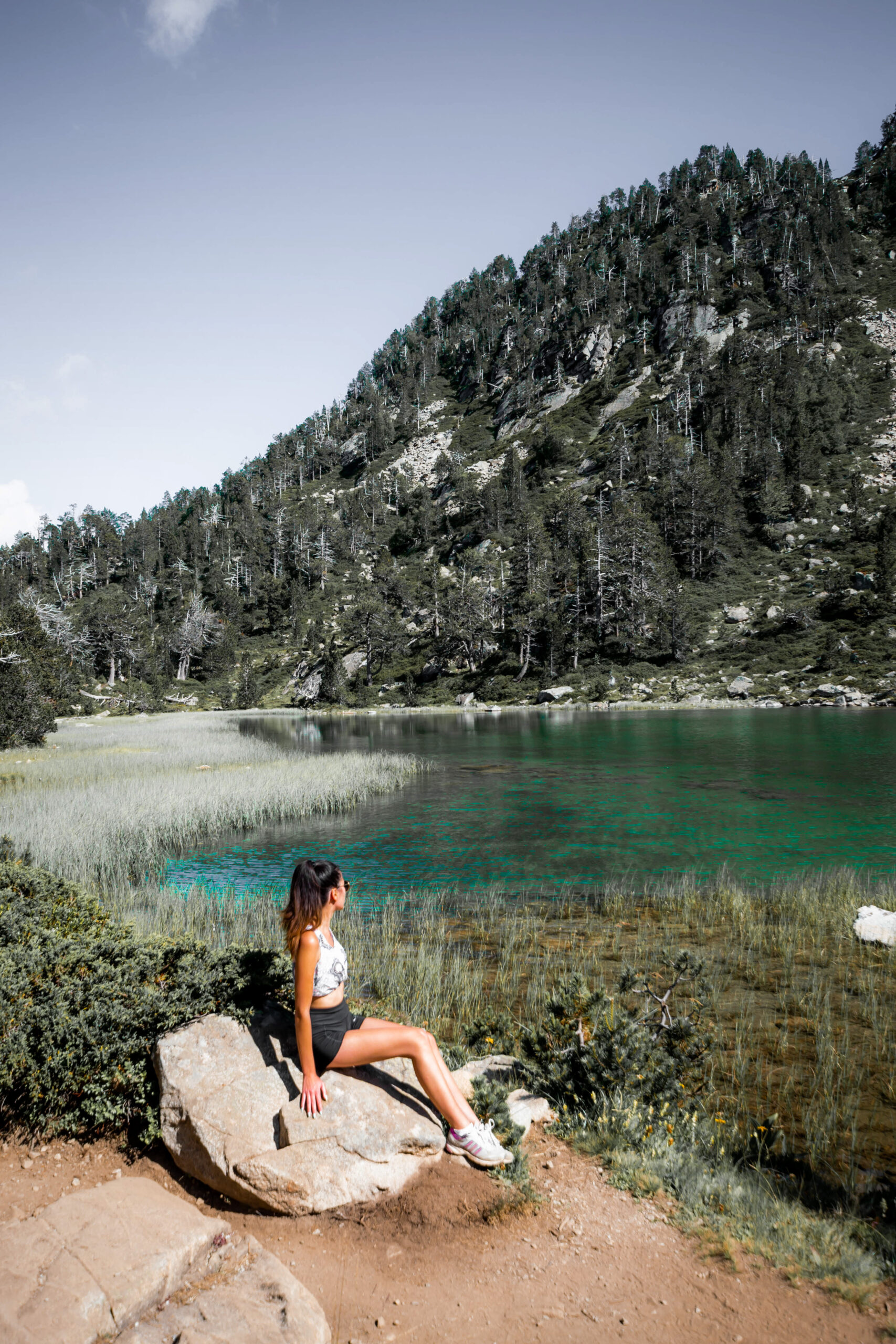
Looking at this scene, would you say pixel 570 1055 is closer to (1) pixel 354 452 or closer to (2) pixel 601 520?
A: (2) pixel 601 520

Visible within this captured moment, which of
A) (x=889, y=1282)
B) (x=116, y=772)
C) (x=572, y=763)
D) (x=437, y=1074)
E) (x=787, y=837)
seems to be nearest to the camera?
Answer: (x=889, y=1282)

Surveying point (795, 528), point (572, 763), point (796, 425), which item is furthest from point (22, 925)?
point (796, 425)

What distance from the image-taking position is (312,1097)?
530 centimetres

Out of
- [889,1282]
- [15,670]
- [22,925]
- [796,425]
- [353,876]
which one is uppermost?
[796,425]

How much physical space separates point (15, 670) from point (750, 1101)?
1832 inches

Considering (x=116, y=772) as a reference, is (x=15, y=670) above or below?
above

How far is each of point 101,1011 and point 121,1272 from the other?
243 cm

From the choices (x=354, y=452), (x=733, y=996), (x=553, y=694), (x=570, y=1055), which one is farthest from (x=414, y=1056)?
(x=354, y=452)

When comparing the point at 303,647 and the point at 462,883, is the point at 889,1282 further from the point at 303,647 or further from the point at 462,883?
the point at 303,647

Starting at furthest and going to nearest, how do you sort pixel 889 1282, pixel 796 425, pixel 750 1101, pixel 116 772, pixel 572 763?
pixel 796 425 < pixel 572 763 < pixel 116 772 < pixel 750 1101 < pixel 889 1282

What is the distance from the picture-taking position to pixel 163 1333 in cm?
365

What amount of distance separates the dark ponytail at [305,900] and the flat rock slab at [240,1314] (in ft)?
6.48

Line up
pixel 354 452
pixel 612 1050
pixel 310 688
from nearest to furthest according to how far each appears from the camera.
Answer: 1. pixel 612 1050
2. pixel 310 688
3. pixel 354 452

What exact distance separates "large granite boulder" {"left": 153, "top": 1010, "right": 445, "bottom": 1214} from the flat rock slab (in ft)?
2.48
